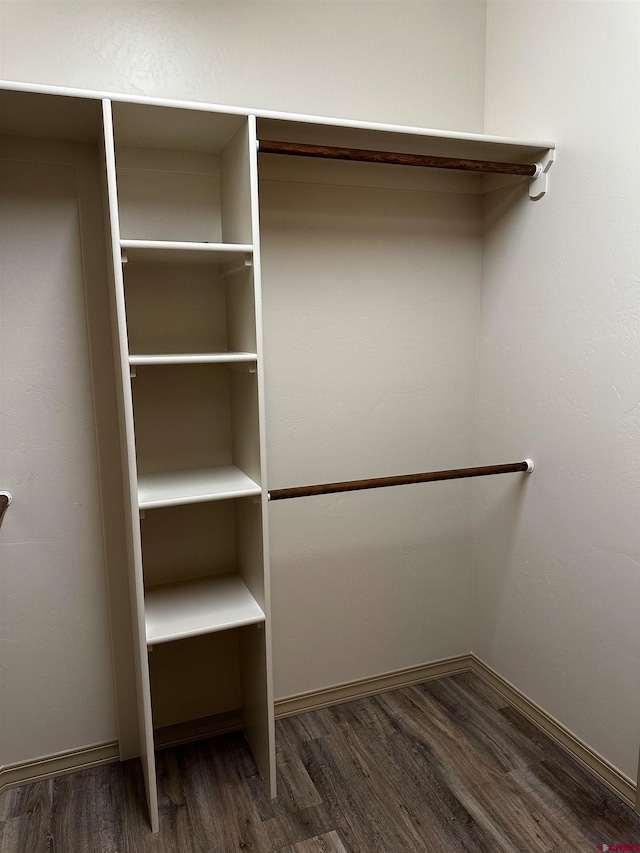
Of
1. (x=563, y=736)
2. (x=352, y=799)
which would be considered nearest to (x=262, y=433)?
(x=352, y=799)

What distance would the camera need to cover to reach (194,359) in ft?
5.39

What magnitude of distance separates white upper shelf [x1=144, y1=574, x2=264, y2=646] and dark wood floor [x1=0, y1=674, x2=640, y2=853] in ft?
1.84

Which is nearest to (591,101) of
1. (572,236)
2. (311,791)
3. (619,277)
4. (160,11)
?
(572,236)

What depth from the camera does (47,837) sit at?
177cm

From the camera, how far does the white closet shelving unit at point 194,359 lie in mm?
1634

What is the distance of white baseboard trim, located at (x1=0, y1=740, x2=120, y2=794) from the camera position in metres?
1.95

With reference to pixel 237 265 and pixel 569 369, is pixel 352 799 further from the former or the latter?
pixel 237 265

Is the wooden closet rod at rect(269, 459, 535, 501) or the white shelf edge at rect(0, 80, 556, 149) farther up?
the white shelf edge at rect(0, 80, 556, 149)

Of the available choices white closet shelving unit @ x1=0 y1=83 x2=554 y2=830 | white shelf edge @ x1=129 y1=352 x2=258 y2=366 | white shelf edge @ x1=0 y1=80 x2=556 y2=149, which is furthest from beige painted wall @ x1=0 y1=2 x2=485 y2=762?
white shelf edge @ x1=129 y1=352 x2=258 y2=366

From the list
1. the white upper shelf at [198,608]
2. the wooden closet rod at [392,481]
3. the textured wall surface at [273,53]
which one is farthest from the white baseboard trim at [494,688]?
the textured wall surface at [273,53]

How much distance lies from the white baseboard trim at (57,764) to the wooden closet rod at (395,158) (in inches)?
74.8

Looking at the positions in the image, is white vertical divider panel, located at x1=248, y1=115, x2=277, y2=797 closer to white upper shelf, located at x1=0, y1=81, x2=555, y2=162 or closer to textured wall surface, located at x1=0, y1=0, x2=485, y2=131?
white upper shelf, located at x1=0, y1=81, x2=555, y2=162

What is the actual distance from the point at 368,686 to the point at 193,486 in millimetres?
1142

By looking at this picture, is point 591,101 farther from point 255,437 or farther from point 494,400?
point 255,437
